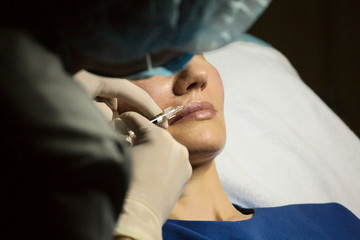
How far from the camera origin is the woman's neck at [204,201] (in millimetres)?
1406

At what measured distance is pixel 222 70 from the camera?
6.69 ft

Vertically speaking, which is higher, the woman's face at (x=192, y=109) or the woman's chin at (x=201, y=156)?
the woman's face at (x=192, y=109)

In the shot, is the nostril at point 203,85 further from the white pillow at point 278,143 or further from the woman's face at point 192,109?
the white pillow at point 278,143

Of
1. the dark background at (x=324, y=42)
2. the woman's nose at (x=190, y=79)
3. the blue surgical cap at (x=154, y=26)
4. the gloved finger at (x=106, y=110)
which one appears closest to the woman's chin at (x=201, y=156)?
the woman's nose at (x=190, y=79)

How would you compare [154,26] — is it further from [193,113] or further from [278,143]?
[278,143]

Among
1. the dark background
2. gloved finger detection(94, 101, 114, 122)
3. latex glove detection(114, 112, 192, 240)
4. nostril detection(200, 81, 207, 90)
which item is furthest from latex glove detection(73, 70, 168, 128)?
the dark background

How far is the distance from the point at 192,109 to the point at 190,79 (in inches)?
2.8

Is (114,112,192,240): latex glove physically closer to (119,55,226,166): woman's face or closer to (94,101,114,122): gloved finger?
(94,101,114,122): gloved finger

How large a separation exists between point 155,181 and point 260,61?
1.43 m

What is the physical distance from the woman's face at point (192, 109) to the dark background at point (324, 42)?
1.39 meters

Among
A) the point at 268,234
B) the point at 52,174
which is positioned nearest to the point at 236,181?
the point at 268,234

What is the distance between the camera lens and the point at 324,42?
282 centimetres

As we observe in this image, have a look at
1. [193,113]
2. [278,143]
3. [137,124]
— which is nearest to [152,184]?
[137,124]

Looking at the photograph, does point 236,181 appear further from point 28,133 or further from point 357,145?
point 28,133
